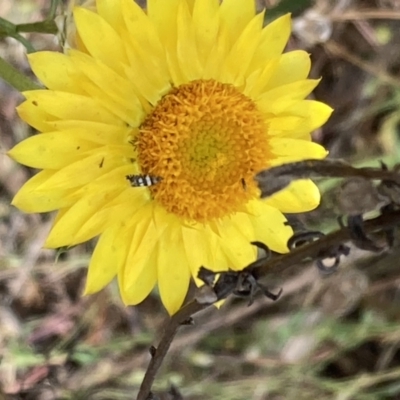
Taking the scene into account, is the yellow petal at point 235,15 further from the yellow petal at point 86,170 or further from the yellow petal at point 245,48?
the yellow petal at point 86,170

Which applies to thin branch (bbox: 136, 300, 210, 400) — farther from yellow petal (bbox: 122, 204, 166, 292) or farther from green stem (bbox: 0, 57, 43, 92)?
green stem (bbox: 0, 57, 43, 92)

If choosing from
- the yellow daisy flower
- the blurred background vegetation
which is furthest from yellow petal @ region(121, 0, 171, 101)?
the blurred background vegetation

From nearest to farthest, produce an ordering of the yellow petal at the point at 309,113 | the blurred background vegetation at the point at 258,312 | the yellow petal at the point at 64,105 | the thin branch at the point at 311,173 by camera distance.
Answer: the thin branch at the point at 311,173
the yellow petal at the point at 64,105
the yellow petal at the point at 309,113
the blurred background vegetation at the point at 258,312

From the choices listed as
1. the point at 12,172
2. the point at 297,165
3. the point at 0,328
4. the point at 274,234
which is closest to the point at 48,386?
the point at 0,328

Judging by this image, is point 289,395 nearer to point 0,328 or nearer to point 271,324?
point 271,324

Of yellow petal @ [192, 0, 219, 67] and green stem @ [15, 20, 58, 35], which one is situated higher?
green stem @ [15, 20, 58, 35]

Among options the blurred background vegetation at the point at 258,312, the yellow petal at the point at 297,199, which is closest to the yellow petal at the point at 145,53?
the yellow petal at the point at 297,199

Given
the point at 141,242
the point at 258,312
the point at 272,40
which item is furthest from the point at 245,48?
the point at 258,312
